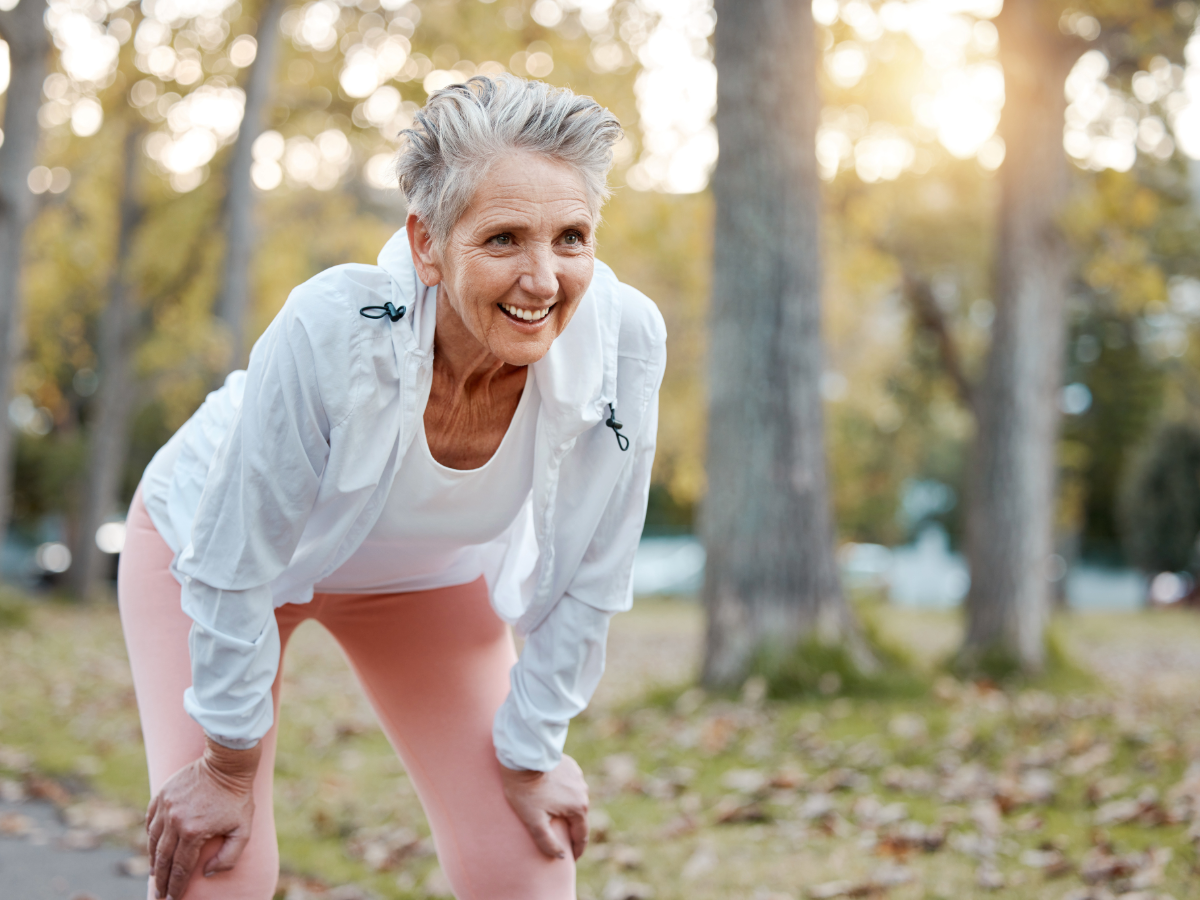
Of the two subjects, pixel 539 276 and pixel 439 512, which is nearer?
pixel 539 276

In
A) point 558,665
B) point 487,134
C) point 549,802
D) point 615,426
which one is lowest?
point 549,802

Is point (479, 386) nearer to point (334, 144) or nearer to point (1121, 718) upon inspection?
point (1121, 718)

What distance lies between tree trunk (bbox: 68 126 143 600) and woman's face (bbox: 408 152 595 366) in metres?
16.9

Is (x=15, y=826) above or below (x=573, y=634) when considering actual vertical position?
below

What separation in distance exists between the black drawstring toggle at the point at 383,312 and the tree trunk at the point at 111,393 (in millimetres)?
16805

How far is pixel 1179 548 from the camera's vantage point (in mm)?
27688

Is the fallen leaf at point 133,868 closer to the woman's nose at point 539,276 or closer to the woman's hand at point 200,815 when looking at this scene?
the woman's hand at point 200,815

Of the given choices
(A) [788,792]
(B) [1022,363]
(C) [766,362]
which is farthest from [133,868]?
(B) [1022,363]

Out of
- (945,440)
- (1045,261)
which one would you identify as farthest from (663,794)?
(945,440)

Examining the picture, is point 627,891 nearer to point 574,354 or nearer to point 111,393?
point 574,354

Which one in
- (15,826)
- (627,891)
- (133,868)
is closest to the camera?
(627,891)

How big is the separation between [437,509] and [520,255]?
56cm

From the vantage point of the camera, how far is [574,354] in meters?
2.05

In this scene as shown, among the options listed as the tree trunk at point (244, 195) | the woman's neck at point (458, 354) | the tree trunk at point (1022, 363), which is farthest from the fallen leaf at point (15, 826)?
the tree trunk at point (244, 195)
